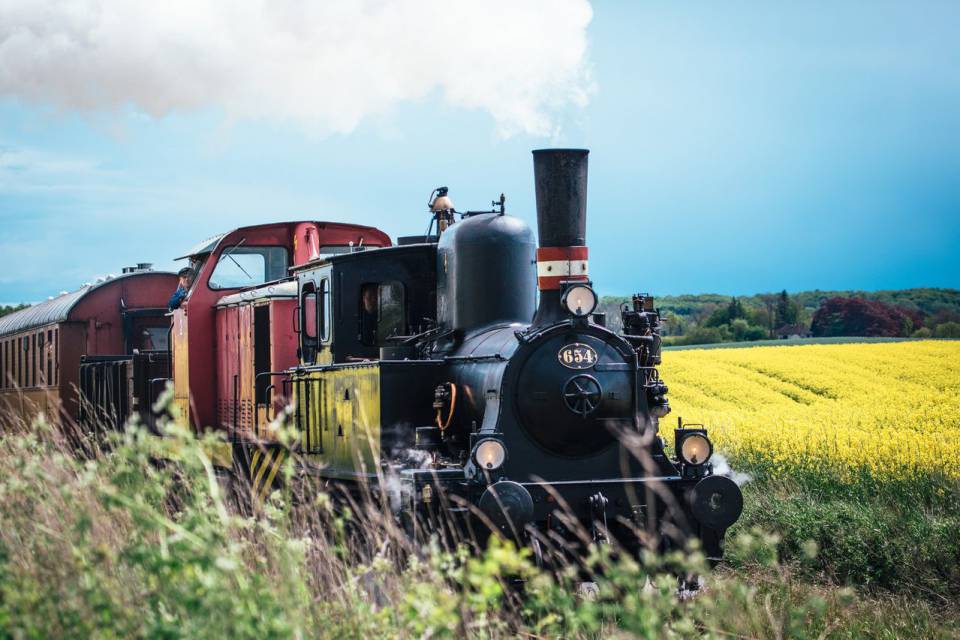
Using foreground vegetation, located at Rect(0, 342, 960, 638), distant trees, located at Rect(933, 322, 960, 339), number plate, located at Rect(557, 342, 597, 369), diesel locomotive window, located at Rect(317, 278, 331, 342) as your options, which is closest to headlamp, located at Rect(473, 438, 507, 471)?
foreground vegetation, located at Rect(0, 342, 960, 638)

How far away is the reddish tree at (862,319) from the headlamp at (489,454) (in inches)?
1434

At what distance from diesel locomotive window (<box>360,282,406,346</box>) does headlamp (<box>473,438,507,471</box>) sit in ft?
8.37

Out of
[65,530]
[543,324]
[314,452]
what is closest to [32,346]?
[314,452]

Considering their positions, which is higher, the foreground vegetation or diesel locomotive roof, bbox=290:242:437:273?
diesel locomotive roof, bbox=290:242:437:273

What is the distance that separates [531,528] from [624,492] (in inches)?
39.9

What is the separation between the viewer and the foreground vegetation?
411 cm

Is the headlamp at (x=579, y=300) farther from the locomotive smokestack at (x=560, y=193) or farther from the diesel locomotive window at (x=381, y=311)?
the diesel locomotive window at (x=381, y=311)

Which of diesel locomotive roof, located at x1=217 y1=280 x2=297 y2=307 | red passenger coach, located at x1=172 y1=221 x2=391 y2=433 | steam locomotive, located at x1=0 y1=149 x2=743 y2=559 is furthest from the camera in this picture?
red passenger coach, located at x1=172 y1=221 x2=391 y2=433

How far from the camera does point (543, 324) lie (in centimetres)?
862

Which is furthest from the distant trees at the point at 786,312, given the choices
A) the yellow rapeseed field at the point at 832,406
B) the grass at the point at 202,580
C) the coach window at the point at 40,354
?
the grass at the point at 202,580

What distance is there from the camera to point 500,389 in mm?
8289

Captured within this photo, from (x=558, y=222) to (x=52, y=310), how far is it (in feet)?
47.3

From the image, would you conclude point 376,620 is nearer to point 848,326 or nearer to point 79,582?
point 79,582

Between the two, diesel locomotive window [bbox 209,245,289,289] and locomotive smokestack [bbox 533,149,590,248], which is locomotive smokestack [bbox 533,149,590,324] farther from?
diesel locomotive window [bbox 209,245,289,289]
